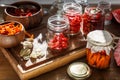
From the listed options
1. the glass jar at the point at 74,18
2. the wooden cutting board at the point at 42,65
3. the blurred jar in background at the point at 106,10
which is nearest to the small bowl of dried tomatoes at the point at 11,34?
the wooden cutting board at the point at 42,65

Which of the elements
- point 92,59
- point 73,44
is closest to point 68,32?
point 73,44

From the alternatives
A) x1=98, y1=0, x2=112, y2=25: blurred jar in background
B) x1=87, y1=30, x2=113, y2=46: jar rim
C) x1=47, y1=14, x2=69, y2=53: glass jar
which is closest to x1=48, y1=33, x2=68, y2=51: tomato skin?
x1=47, y1=14, x2=69, y2=53: glass jar

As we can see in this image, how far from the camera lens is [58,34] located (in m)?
1.00

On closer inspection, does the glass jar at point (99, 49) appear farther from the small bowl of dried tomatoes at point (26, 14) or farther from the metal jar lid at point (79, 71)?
the small bowl of dried tomatoes at point (26, 14)

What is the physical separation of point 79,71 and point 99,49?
0.10 metres

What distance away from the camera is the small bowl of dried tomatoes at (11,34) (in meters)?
0.97

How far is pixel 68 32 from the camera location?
1.03 metres

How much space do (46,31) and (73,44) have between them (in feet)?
0.46

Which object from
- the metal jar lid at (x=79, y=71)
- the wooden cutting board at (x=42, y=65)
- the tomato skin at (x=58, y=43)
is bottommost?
the metal jar lid at (x=79, y=71)

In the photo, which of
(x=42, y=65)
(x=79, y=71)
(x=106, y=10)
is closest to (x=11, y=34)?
(x=42, y=65)

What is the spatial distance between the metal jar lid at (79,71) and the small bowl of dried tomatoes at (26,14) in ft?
0.86

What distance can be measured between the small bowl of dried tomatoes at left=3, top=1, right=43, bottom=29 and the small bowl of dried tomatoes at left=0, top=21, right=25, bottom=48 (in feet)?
0.15

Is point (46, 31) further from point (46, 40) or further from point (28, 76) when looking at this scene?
point (28, 76)

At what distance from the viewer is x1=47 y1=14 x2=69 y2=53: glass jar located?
98 cm
